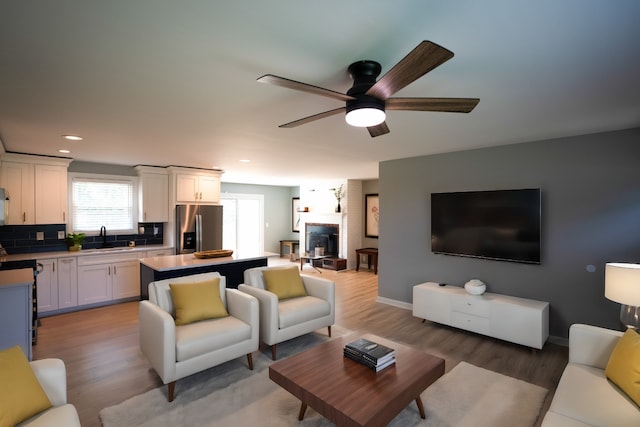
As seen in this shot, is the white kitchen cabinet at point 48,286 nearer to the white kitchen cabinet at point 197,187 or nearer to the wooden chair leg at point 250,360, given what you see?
the white kitchen cabinet at point 197,187

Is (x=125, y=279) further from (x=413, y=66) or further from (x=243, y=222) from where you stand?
(x=413, y=66)

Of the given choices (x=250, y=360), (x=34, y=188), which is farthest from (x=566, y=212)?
(x=34, y=188)

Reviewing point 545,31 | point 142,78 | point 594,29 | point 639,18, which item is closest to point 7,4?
point 142,78

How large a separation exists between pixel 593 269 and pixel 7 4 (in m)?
5.02

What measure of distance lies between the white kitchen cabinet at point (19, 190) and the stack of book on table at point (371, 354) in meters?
5.06

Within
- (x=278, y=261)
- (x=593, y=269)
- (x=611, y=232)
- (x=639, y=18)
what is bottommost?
(x=278, y=261)

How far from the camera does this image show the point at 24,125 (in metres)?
3.13

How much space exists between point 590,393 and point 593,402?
0.33 feet

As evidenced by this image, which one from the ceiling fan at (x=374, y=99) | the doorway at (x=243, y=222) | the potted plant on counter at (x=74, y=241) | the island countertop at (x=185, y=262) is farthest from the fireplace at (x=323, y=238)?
the ceiling fan at (x=374, y=99)

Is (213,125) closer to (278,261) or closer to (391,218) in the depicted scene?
(391,218)

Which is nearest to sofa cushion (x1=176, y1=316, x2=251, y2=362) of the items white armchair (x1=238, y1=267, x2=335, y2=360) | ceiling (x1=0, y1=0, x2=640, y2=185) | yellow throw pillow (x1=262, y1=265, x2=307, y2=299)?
white armchair (x1=238, y1=267, x2=335, y2=360)

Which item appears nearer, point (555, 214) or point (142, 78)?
point (142, 78)

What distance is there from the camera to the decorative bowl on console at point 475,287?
13.1ft

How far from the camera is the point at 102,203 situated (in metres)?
5.67
